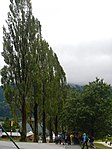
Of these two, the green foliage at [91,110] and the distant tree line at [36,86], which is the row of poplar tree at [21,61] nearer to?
the distant tree line at [36,86]

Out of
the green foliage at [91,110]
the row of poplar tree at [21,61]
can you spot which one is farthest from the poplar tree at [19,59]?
the green foliage at [91,110]

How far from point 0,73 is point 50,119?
19.2 m

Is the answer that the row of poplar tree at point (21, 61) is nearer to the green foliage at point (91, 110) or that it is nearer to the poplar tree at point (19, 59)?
the poplar tree at point (19, 59)

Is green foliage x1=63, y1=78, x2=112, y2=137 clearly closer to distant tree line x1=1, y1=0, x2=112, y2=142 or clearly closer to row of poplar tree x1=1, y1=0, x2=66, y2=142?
distant tree line x1=1, y1=0, x2=112, y2=142

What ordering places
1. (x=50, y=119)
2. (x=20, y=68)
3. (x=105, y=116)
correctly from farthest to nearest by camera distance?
1. (x=50, y=119)
2. (x=105, y=116)
3. (x=20, y=68)

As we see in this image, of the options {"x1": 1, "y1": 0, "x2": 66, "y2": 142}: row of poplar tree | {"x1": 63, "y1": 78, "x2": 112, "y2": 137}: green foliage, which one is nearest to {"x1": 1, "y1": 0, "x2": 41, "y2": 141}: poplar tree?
{"x1": 1, "y1": 0, "x2": 66, "y2": 142}: row of poplar tree

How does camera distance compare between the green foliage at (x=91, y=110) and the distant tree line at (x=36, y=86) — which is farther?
the green foliage at (x=91, y=110)

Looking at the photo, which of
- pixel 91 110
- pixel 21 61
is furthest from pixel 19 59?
pixel 91 110

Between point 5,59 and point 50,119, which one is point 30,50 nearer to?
point 5,59

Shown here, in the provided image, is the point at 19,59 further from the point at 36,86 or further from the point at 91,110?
the point at 91,110

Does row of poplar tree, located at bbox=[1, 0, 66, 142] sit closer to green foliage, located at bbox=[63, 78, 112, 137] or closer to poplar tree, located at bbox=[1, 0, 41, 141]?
poplar tree, located at bbox=[1, 0, 41, 141]

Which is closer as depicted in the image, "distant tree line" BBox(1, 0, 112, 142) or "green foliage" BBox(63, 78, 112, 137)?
"distant tree line" BBox(1, 0, 112, 142)

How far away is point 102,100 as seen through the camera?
51031 millimetres

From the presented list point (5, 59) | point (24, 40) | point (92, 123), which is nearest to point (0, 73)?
point (5, 59)
